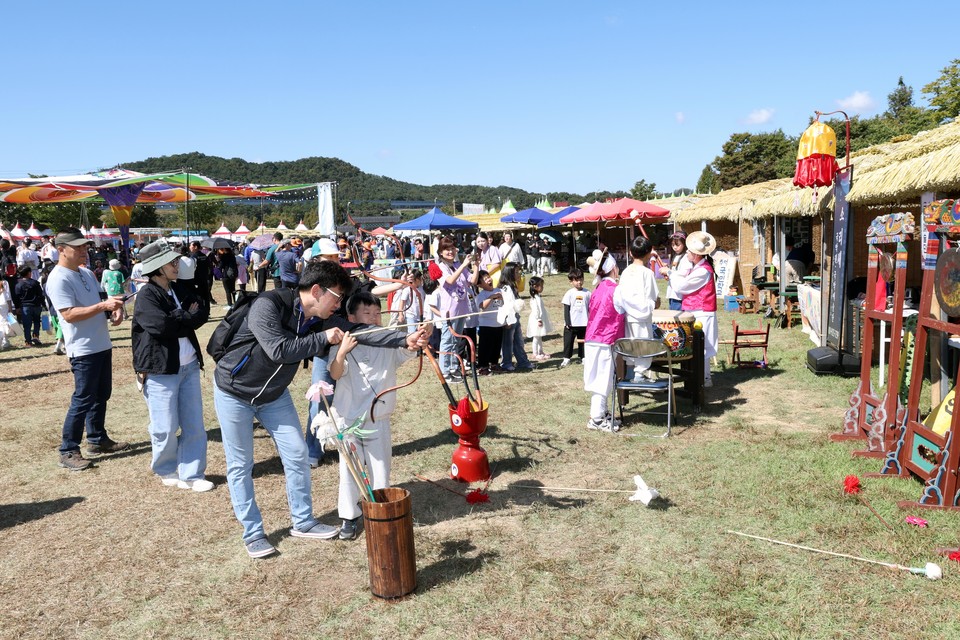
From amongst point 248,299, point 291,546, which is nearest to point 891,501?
point 291,546

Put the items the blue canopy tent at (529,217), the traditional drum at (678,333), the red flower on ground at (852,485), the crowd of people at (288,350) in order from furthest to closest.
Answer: the blue canopy tent at (529,217) → the traditional drum at (678,333) → the red flower on ground at (852,485) → the crowd of people at (288,350)

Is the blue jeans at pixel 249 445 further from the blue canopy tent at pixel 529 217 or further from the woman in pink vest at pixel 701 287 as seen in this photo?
the blue canopy tent at pixel 529 217

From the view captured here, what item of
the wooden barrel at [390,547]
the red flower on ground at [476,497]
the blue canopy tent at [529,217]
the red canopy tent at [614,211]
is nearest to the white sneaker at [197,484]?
the red flower on ground at [476,497]

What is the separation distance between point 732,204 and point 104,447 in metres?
15.1

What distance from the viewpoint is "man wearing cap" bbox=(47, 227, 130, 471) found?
5570 millimetres

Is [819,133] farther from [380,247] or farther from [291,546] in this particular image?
[380,247]

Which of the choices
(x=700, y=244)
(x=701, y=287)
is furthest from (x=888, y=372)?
(x=700, y=244)

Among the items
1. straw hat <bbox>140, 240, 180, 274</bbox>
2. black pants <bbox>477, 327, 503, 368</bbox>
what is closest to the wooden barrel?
straw hat <bbox>140, 240, 180, 274</bbox>

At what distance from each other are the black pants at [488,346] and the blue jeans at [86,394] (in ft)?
15.4

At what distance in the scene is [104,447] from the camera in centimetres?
626

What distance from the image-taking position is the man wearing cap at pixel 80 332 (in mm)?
5570

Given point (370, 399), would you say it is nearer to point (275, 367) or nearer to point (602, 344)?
point (275, 367)

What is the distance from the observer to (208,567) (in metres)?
4.05

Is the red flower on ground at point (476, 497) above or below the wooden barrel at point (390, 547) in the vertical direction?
below
